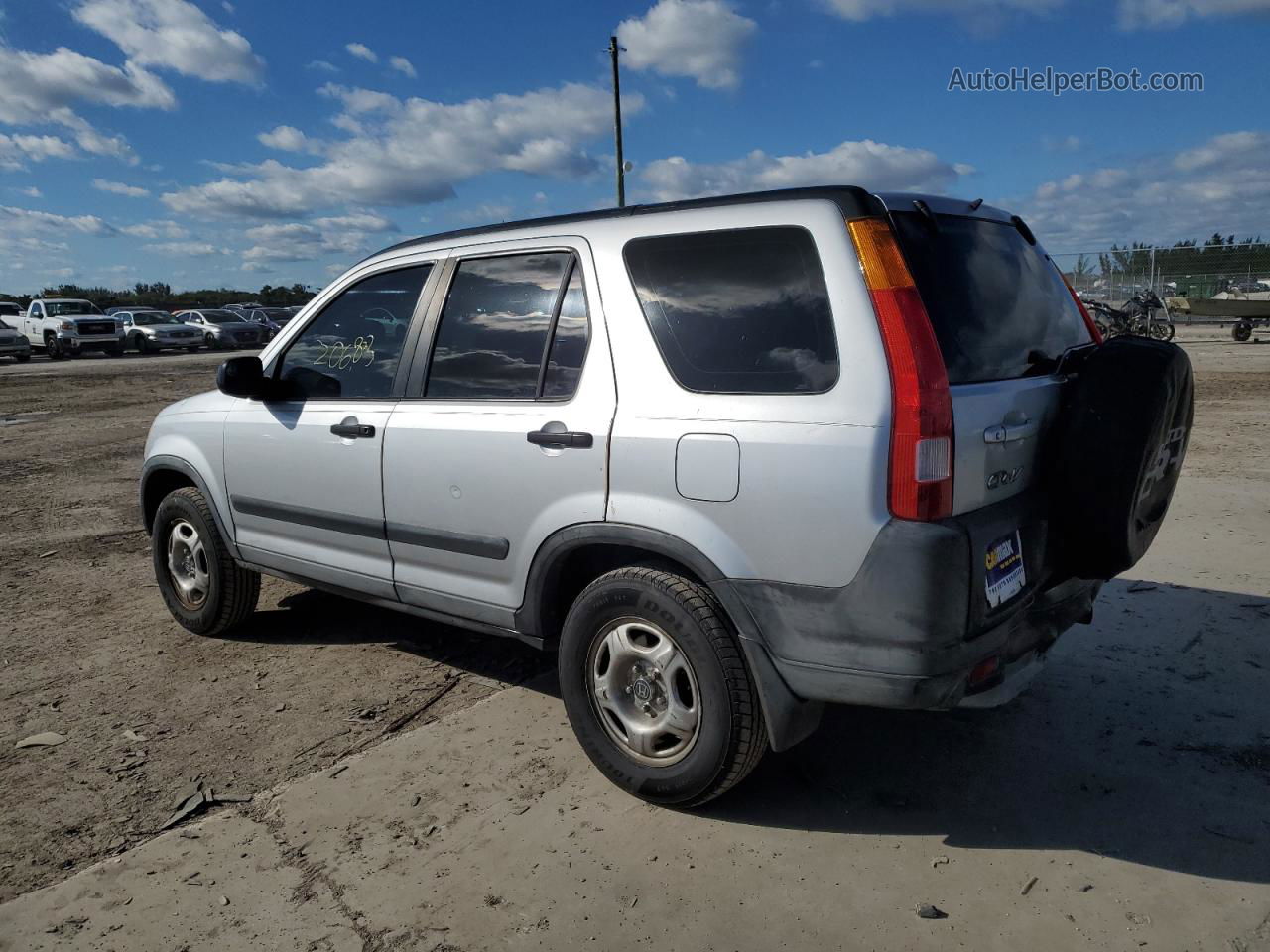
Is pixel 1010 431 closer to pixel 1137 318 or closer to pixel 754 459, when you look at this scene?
pixel 754 459

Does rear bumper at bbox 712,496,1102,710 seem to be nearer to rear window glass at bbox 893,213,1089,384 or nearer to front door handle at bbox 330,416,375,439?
rear window glass at bbox 893,213,1089,384

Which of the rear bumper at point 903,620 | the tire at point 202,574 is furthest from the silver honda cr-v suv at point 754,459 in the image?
the tire at point 202,574

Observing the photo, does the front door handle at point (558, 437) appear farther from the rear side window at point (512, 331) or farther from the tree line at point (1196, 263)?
the tree line at point (1196, 263)

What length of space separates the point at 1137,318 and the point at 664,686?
2201 cm

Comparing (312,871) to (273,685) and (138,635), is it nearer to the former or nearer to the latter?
(273,685)

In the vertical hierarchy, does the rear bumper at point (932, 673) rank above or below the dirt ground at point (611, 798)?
above

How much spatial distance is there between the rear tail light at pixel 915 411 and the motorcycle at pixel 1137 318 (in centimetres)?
2042

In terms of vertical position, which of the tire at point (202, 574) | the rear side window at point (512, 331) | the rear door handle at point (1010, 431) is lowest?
the tire at point (202, 574)

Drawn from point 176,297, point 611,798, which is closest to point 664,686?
point 611,798

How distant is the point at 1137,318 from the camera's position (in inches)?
837

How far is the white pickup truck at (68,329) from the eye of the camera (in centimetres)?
3016

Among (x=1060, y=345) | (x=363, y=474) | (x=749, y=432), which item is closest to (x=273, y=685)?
(x=363, y=474)

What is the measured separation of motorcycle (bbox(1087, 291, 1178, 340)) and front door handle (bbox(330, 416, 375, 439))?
801 inches

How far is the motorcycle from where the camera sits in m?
20.6
